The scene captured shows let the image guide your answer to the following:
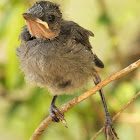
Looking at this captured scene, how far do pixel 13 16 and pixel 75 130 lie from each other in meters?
1.70

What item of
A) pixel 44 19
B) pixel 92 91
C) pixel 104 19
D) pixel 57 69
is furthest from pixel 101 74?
pixel 92 91

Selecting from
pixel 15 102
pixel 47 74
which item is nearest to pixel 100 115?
pixel 15 102

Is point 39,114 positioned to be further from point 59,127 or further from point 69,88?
point 59,127

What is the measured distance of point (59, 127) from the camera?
343cm

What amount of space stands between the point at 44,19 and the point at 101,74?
115cm

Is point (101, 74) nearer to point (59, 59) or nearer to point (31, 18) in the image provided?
point (59, 59)

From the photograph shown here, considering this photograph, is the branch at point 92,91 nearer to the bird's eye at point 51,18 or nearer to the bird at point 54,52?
the bird at point 54,52

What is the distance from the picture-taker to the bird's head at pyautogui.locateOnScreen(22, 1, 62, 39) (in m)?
1.86

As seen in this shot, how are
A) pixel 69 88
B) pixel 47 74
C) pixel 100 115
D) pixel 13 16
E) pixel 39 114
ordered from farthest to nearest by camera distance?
pixel 100 115, pixel 39 114, pixel 13 16, pixel 69 88, pixel 47 74

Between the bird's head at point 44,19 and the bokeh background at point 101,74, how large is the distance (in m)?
0.16

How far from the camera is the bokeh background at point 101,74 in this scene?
2424mm

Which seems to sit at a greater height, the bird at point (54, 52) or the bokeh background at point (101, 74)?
the bird at point (54, 52)

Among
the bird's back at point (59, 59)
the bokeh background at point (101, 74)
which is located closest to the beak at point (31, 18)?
the bird's back at point (59, 59)

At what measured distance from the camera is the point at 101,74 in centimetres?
298
